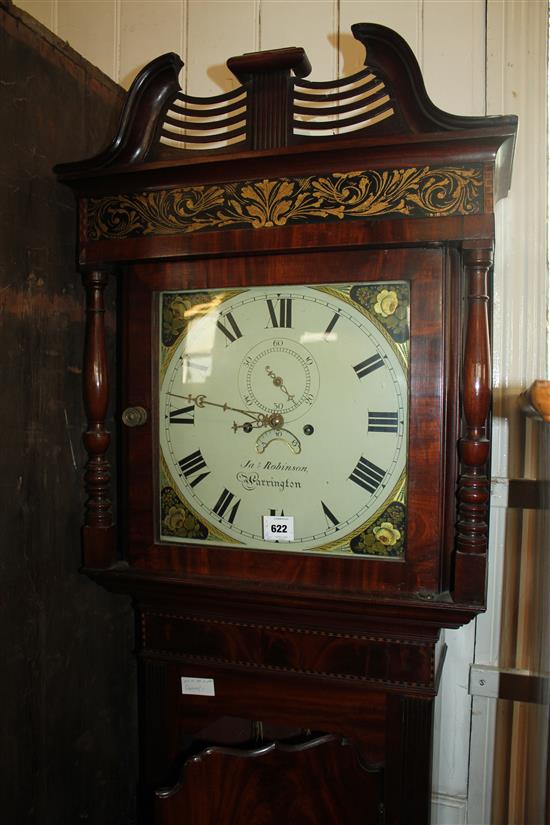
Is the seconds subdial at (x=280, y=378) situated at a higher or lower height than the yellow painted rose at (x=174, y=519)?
higher

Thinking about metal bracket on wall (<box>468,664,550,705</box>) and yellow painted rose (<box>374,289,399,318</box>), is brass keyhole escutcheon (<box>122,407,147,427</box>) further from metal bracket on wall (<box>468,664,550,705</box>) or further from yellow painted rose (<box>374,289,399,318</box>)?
metal bracket on wall (<box>468,664,550,705</box>)

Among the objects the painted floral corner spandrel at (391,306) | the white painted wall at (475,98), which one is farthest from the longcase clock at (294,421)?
the white painted wall at (475,98)

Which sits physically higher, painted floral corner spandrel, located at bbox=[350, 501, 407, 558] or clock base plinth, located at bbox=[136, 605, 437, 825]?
painted floral corner spandrel, located at bbox=[350, 501, 407, 558]

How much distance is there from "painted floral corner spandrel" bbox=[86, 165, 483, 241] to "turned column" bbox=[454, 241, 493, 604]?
108 millimetres

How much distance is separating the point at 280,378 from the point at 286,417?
7 cm

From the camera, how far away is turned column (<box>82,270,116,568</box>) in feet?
3.88

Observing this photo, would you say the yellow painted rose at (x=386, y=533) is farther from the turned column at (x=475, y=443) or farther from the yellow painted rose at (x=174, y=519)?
the yellow painted rose at (x=174, y=519)

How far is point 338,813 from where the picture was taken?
114 cm

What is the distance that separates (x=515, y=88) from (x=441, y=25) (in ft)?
0.68

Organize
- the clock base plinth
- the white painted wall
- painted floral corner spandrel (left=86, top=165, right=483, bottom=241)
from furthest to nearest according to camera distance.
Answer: the white painted wall, the clock base plinth, painted floral corner spandrel (left=86, top=165, right=483, bottom=241)

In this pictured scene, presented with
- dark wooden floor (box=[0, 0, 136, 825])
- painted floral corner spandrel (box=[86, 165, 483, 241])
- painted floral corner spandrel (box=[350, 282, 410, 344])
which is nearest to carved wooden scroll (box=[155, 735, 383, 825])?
dark wooden floor (box=[0, 0, 136, 825])

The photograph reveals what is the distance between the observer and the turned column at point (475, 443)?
1027 millimetres

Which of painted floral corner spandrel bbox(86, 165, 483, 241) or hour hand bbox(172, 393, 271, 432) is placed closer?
painted floral corner spandrel bbox(86, 165, 483, 241)

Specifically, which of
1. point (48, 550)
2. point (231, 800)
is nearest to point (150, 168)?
point (48, 550)
